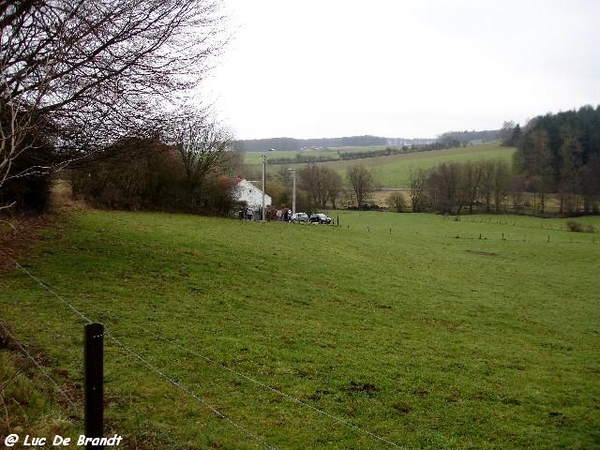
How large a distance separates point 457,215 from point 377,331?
63904mm

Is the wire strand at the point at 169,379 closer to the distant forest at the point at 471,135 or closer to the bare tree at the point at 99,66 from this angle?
the bare tree at the point at 99,66

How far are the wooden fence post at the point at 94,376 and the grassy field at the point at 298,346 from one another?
1.62m

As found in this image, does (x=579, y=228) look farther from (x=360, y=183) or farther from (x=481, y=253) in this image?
(x=360, y=183)

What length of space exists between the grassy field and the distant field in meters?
76.0

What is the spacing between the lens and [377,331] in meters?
12.4

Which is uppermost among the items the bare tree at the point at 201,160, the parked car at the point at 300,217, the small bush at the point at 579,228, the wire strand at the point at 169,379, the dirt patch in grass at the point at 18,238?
the bare tree at the point at 201,160

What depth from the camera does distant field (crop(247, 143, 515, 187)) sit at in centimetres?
9694

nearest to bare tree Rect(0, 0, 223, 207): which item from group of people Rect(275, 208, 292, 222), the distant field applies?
group of people Rect(275, 208, 292, 222)

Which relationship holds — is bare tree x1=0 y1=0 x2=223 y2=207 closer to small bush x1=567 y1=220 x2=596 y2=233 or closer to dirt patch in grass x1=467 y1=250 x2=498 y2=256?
dirt patch in grass x1=467 y1=250 x2=498 y2=256

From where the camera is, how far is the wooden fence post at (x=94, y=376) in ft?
11.4

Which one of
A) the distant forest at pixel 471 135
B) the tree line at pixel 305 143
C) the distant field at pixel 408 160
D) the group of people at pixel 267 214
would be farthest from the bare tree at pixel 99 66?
the distant forest at pixel 471 135

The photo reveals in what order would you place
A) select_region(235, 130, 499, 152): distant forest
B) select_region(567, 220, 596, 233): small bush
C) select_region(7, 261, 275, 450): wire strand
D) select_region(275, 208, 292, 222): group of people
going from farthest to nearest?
select_region(235, 130, 499, 152): distant forest, select_region(567, 220, 596, 233): small bush, select_region(275, 208, 292, 222): group of people, select_region(7, 261, 275, 450): wire strand

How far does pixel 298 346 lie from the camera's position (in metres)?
10.3

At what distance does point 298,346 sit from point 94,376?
23.1 ft
